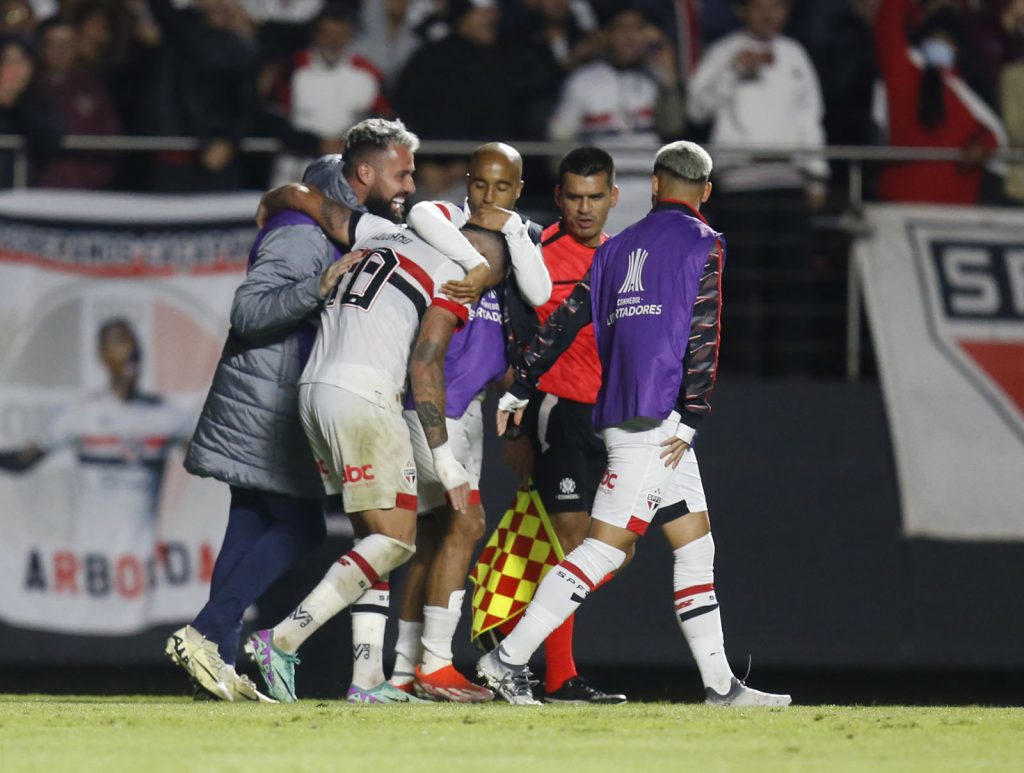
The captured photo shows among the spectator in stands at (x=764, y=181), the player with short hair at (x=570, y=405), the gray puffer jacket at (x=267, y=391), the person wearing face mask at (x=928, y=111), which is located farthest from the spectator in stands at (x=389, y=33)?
the gray puffer jacket at (x=267, y=391)

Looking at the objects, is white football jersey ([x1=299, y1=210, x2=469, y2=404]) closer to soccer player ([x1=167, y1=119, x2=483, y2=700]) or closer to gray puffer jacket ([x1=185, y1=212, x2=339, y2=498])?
soccer player ([x1=167, y1=119, x2=483, y2=700])

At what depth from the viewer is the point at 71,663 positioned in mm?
9992

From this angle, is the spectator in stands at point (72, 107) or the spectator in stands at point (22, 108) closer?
the spectator in stands at point (22, 108)

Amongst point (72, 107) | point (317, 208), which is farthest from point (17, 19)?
point (317, 208)

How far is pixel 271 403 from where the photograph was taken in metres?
7.34

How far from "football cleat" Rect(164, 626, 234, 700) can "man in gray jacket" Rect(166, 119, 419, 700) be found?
0.03m

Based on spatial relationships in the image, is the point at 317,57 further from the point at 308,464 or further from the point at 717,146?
the point at 308,464

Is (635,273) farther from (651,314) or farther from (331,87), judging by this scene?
(331,87)

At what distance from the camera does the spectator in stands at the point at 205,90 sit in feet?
33.9

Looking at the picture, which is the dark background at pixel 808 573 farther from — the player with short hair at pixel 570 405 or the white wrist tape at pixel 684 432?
the white wrist tape at pixel 684 432

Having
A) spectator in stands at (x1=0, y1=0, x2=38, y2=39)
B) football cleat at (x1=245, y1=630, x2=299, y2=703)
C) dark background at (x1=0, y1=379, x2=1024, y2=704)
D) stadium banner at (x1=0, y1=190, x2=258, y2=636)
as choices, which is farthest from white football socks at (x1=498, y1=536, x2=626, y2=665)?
spectator in stands at (x1=0, y1=0, x2=38, y2=39)

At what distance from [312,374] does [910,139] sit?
530cm

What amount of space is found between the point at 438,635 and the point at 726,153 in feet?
14.5

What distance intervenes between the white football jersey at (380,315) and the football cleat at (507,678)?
3.42ft
